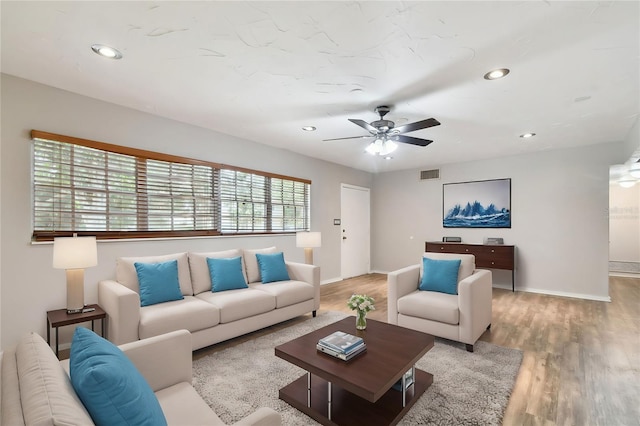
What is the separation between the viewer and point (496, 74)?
8.60ft

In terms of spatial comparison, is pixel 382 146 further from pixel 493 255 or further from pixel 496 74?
pixel 493 255

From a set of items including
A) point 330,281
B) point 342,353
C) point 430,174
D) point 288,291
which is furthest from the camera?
point 430,174

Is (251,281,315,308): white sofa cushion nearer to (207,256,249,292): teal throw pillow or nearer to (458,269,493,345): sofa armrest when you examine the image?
(207,256,249,292): teal throw pillow

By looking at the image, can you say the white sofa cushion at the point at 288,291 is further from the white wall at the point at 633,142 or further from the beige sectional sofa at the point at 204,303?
the white wall at the point at 633,142

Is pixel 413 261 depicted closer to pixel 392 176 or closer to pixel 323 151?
pixel 392 176

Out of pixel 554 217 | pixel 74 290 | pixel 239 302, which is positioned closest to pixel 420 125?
pixel 239 302

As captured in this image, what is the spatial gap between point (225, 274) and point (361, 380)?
2216mm

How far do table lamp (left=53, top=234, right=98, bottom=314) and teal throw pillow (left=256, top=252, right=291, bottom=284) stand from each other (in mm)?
1791

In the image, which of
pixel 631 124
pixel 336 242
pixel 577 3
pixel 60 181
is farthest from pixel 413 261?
pixel 60 181

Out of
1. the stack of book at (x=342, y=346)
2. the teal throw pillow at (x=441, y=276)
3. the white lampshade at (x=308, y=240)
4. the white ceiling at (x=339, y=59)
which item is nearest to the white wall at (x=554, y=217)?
the white ceiling at (x=339, y=59)

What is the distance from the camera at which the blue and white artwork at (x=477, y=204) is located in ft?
19.1

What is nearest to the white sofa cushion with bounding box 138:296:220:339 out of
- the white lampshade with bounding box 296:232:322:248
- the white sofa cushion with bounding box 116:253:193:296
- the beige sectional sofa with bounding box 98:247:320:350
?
the beige sectional sofa with bounding box 98:247:320:350

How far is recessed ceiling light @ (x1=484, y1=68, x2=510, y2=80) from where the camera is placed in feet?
8.39

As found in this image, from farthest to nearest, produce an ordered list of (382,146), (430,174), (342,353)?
(430,174)
(382,146)
(342,353)
